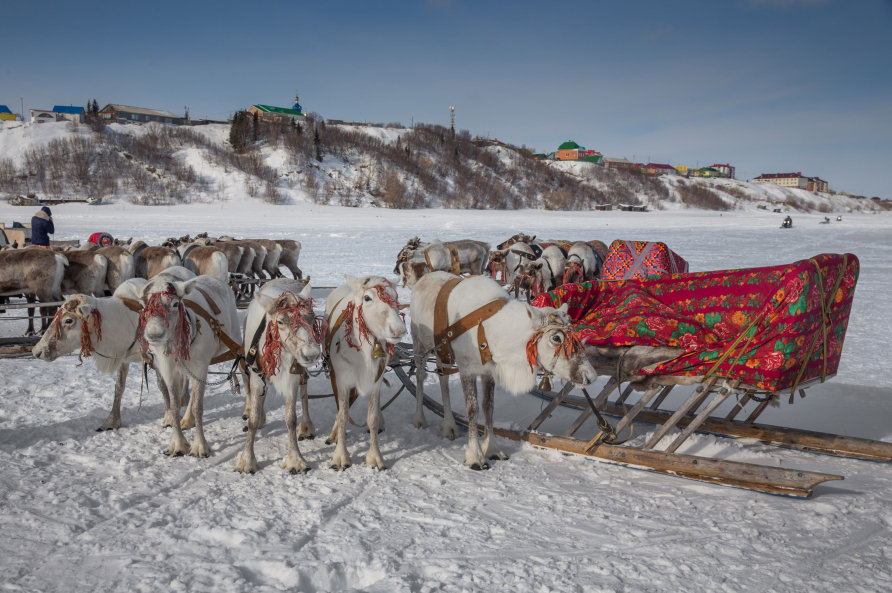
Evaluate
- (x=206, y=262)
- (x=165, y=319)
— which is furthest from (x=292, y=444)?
(x=206, y=262)

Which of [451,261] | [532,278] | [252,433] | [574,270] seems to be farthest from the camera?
[451,261]

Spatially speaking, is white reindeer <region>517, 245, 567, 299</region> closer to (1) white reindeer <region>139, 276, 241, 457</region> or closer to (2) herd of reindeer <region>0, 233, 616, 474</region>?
(2) herd of reindeer <region>0, 233, 616, 474</region>

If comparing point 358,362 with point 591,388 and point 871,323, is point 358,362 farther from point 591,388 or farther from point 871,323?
point 871,323

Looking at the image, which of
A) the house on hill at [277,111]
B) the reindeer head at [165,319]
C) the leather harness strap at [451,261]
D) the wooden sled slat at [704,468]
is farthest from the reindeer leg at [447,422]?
A: the house on hill at [277,111]

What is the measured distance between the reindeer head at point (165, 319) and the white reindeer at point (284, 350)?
0.55 metres

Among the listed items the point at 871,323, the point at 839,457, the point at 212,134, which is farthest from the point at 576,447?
the point at 212,134

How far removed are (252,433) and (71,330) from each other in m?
1.99

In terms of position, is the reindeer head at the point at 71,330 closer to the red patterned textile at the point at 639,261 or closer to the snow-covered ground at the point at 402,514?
the snow-covered ground at the point at 402,514

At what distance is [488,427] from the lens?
5.06m

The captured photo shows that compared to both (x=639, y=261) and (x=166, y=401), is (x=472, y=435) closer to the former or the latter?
(x=166, y=401)

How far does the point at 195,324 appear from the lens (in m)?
4.88

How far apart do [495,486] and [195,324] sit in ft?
9.94

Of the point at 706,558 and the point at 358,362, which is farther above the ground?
the point at 358,362

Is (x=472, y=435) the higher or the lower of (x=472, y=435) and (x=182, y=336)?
the lower
